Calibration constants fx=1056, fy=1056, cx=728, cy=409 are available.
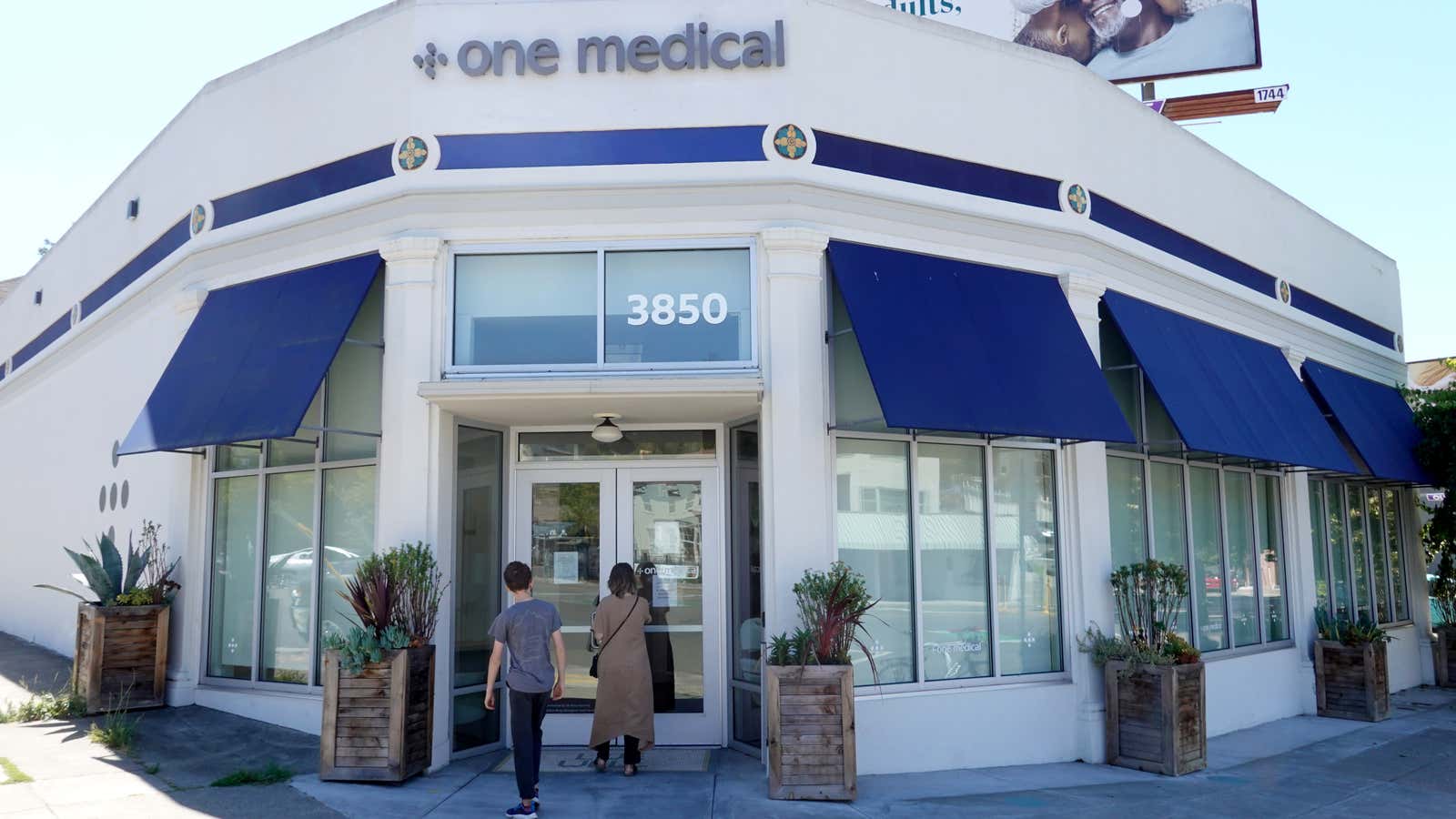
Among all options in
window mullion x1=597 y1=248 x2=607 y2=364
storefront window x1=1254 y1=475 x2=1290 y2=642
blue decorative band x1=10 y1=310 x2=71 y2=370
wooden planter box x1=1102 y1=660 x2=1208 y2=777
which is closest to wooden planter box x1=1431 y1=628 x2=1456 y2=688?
storefront window x1=1254 y1=475 x2=1290 y2=642


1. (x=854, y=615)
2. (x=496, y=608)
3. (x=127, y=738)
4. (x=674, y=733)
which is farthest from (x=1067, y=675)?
(x=127, y=738)

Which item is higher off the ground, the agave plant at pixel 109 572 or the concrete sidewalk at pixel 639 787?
the agave plant at pixel 109 572

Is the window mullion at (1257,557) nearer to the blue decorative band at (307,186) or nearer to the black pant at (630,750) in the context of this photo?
the black pant at (630,750)

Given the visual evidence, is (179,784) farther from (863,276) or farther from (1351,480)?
(1351,480)

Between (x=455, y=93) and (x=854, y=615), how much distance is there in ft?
18.4

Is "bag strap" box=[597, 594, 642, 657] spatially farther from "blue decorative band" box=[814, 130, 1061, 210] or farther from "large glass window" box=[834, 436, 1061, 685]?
"blue decorative band" box=[814, 130, 1061, 210]

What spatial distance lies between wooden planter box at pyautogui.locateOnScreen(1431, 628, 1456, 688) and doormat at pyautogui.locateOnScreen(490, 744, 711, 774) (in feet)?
41.6

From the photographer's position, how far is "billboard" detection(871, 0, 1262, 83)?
57.9 feet

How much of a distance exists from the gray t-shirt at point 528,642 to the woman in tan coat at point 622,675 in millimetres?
1130

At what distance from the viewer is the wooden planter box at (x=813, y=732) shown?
778 cm

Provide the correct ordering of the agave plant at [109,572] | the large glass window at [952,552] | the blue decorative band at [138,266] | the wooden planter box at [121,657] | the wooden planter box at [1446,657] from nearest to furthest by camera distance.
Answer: the large glass window at [952,552], the wooden planter box at [121,657], the agave plant at [109,572], the blue decorative band at [138,266], the wooden planter box at [1446,657]

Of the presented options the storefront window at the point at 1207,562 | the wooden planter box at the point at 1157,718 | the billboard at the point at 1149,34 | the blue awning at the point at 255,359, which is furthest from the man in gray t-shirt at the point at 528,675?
the billboard at the point at 1149,34

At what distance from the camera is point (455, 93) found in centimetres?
923

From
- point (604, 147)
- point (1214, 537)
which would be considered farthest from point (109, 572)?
point (1214, 537)
